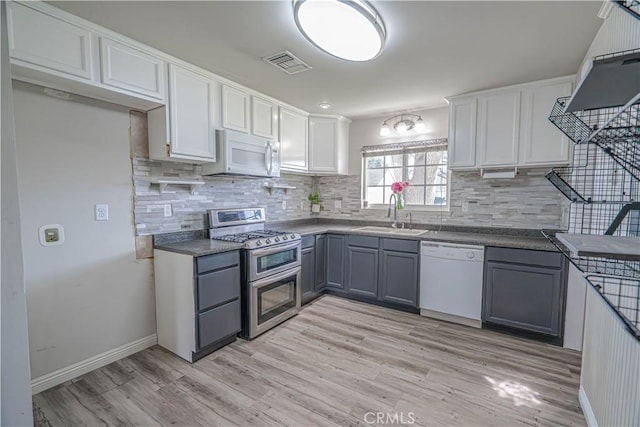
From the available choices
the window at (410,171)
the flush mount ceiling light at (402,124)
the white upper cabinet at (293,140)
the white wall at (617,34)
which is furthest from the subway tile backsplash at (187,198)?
the white wall at (617,34)

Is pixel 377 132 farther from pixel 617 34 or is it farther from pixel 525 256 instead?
pixel 617 34

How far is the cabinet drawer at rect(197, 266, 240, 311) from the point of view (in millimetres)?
2277

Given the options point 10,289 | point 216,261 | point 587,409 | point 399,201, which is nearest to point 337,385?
point 216,261

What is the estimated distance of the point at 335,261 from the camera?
12.1 feet

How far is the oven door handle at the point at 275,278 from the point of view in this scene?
104 inches

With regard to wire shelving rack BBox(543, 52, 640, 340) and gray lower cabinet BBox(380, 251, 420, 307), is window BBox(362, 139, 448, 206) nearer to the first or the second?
gray lower cabinet BBox(380, 251, 420, 307)

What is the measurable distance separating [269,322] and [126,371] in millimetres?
1154

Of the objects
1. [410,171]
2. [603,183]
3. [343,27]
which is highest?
[343,27]

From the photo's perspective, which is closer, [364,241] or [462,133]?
[462,133]

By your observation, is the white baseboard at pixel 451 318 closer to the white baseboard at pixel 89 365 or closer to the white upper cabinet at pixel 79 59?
the white baseboard at pixel 89 365

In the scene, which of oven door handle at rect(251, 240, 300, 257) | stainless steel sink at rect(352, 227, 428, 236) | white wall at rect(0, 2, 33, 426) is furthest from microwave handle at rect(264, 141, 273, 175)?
white wall at rect(0, 2, 33, 426)

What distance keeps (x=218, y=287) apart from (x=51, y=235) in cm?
117

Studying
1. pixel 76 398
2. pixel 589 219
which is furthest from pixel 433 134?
pixel 76 398

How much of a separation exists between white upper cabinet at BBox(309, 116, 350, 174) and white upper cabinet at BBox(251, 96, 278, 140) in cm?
69
